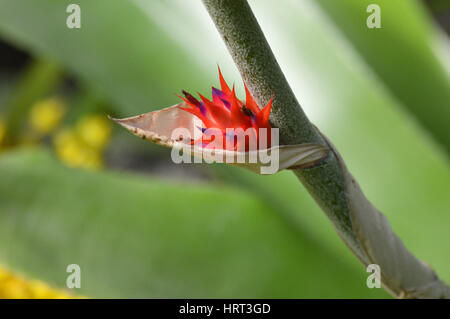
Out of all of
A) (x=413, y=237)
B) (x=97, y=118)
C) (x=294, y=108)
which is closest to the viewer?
(x=294, y=108)

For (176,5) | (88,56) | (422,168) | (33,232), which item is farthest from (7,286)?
(422,168)

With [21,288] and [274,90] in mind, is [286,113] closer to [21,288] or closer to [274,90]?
[274,90]

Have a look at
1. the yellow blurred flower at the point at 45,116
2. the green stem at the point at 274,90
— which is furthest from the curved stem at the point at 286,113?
the yellow blurred flower at the point at 45,116

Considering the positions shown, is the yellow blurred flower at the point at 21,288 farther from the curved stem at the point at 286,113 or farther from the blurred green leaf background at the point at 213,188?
the curved stem at the point at 286,113

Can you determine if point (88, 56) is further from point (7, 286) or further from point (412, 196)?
point (412, 196)

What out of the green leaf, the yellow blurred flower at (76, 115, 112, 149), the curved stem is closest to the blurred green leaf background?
the green leaf

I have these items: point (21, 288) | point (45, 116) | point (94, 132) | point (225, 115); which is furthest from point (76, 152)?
point (225, 115)
